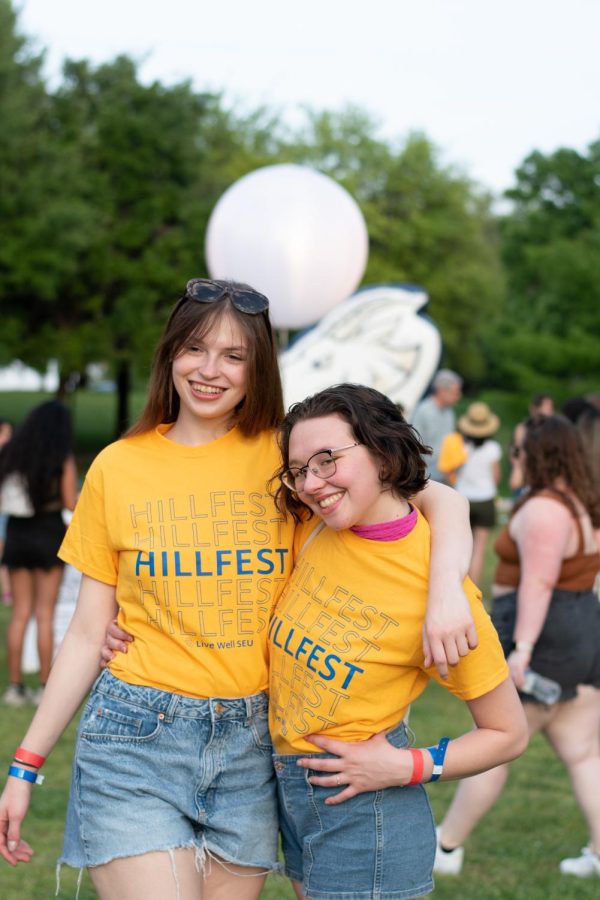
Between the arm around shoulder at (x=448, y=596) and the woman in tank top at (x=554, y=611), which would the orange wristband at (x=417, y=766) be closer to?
the arm around shoulder at (x=448, y=596)

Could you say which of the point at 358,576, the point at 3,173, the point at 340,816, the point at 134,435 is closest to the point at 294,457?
the point at 358,576

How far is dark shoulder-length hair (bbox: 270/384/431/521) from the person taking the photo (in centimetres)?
218

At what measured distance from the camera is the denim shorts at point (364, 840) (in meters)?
2.27

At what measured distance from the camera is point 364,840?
2.27 m

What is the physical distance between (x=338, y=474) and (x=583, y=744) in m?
2.77

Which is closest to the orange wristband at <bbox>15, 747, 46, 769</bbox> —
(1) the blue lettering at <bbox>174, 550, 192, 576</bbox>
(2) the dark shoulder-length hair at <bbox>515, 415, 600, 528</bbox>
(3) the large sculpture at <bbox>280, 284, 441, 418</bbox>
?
(1) the blue lettering at <bbox>174, 550, 192, 576</bbox>

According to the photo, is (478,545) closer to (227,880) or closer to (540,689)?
(540,689)

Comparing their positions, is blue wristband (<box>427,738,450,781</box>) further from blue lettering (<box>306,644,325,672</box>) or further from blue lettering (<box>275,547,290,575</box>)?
blue lettering (<box>275,547,290,575</box>)

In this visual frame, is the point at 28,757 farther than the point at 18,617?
No

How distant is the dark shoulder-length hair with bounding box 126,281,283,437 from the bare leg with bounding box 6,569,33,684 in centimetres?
486

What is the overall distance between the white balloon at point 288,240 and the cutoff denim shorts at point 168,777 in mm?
5960

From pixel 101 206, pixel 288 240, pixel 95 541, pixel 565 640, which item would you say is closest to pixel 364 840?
pixel 95 541

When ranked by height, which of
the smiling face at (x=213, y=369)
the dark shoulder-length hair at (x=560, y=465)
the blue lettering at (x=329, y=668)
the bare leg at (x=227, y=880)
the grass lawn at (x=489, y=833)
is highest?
the smiling face at (x=213, y=369)

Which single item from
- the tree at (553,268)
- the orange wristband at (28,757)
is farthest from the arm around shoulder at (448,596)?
the tree at (553,268)
